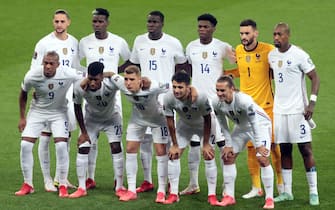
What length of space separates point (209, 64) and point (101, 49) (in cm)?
168

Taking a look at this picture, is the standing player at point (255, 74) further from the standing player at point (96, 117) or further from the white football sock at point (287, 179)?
the standing player at point (96, 117)

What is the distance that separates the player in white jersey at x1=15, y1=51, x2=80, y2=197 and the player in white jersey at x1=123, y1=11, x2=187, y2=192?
118cm

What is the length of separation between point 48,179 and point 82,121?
1.10 metres

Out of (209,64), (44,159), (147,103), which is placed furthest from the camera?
(44,159)

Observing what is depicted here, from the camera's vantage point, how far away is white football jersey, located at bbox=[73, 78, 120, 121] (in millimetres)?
15219

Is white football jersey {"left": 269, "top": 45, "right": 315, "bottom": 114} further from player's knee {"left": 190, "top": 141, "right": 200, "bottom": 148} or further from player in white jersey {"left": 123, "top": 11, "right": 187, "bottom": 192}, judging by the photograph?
player in white jersey {"left": 123, "top": 11, "right": 187, "bottom": 192}

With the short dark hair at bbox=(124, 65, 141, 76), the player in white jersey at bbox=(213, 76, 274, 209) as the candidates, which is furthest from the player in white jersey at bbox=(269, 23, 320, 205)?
the short dark hair at bbox=(124, 65, 141, 76)

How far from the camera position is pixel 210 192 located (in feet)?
49.4

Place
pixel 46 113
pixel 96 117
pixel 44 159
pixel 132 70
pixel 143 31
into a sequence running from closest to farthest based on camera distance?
pixel 132 70, pixel 46 113, pixel 96 117, pixel 44 159, pixel 143 31

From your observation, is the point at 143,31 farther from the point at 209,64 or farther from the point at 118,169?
the point at 118,169

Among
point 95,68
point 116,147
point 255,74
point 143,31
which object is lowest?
point 116,147

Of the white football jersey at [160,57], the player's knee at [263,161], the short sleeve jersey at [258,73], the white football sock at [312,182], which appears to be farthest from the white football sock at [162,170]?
the white football sock at [312,182]

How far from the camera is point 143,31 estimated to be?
91.5 ft

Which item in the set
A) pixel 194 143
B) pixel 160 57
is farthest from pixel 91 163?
pixel 160 57
